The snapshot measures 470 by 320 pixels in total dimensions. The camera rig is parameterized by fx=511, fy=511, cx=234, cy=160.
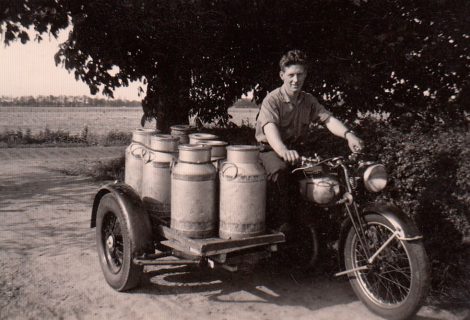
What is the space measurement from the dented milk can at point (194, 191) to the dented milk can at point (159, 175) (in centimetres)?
37

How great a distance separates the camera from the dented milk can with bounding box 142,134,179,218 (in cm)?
432

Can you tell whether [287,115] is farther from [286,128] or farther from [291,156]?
[291,156]

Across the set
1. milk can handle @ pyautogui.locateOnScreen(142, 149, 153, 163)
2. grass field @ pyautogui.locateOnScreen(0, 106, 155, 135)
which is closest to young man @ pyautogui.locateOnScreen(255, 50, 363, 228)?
milk can handle @ pyautogui.locateOnScreen(142, 149, 153, 163)

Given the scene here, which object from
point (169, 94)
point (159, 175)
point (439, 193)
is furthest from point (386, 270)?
point (169, 94)

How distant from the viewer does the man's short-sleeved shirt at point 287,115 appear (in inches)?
166

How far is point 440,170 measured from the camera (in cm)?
434

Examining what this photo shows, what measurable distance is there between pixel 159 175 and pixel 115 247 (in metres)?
0.82

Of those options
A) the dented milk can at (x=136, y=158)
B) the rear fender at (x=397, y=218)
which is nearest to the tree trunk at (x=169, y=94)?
the dented milk can at (x=136, y=158)

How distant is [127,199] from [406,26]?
5.13 m

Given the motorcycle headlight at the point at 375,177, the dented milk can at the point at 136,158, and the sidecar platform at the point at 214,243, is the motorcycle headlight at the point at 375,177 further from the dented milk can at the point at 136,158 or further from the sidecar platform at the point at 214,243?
the dented milk can at the point at 136,158

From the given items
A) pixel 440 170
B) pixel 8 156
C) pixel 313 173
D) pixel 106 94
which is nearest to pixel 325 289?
pixel 313 173

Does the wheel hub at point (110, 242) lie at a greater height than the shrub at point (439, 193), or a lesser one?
lesser

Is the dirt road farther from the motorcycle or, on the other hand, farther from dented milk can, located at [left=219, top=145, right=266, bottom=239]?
dented milk can, located at [left=219, top=145, right=266, bottom=239]

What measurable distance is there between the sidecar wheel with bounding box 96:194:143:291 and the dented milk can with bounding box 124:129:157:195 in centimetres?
30
